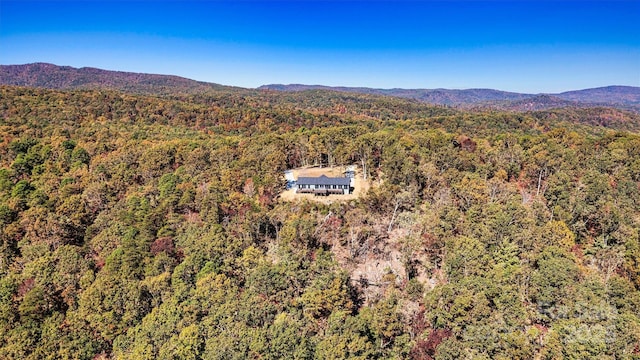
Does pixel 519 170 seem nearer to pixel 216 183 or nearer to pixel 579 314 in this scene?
pixel 579 314

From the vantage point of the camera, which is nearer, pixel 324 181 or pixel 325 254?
pixel 325 254

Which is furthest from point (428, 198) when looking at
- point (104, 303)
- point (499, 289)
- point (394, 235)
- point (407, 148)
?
point (104, 303)

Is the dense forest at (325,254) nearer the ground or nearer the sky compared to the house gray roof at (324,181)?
nearer the ground

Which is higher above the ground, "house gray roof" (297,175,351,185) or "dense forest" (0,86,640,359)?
"house gray roof" (297,175,351,185)

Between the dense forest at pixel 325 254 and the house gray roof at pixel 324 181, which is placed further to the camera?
the house gray roof at pixel 324 181

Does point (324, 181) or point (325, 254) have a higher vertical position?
point (324, 181)

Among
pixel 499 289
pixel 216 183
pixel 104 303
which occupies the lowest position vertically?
pixel 104 303

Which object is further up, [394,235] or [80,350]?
[394,235]

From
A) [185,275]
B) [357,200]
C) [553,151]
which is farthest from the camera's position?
[553,151]
